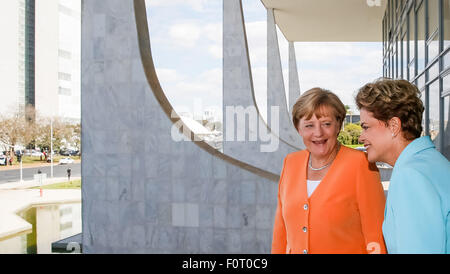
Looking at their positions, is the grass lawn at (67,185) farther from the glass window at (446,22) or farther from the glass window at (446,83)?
the glass window at (446,22)

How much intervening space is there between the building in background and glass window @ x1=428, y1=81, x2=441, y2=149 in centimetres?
5933

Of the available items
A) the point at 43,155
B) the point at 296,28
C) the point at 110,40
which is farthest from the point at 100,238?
the point at 43,155

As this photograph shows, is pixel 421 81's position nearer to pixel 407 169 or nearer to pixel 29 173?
pixel 407 169

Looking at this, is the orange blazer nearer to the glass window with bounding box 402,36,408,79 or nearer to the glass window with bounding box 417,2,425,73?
the glass window with bounding box 417,2,425,73

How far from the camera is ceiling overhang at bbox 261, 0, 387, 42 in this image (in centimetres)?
1830

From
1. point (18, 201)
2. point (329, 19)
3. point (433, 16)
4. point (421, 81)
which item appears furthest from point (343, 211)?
point (18, 201)

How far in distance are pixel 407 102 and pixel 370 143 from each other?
0.72ft

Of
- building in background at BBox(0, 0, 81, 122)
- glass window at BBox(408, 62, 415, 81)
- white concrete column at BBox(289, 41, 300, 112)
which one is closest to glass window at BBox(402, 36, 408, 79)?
glass window at BBox(408, 62, 415, 81)

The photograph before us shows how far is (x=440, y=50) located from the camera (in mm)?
5805

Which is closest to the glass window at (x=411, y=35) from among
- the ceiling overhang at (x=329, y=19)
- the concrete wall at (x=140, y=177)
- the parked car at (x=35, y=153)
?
the concrete wall at (x=140, y=177)

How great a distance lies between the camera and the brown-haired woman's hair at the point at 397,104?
1617mm

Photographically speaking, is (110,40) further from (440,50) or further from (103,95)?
(440,50)

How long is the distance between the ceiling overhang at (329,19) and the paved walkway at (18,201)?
1602cm

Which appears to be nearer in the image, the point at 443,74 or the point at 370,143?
the point at 370,143
